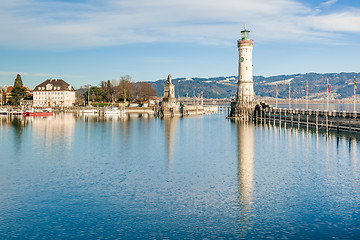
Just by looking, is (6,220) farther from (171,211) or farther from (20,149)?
(20,149)

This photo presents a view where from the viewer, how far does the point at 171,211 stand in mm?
Result: 25562

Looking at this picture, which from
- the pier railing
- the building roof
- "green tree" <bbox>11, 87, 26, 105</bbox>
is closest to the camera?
the pier railing

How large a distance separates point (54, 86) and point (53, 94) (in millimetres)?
4210

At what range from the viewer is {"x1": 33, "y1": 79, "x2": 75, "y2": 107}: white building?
18850 cm

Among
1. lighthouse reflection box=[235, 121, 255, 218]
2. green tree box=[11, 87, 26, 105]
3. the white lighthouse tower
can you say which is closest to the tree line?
green tree box=[11, 87, 26, 105]

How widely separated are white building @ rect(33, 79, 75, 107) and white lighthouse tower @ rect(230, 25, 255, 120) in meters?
102

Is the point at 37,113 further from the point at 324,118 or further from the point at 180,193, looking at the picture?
the point at 180,193

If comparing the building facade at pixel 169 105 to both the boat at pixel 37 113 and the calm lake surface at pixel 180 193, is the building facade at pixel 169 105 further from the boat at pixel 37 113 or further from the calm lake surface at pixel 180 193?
the calm lake surface at pixel 180 193

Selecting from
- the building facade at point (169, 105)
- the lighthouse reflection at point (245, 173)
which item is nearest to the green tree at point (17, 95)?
the building facade at point (169, 105)

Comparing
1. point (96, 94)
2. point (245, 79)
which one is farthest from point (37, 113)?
point (245, 79)

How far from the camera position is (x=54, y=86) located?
19050cm

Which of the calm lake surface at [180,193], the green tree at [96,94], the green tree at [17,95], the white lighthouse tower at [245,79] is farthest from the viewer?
the green tree at [96,94]

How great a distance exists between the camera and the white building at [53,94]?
188 m

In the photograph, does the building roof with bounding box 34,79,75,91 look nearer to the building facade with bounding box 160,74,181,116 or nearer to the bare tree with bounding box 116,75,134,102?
the bare tree with bounding box 116,75,134,102
